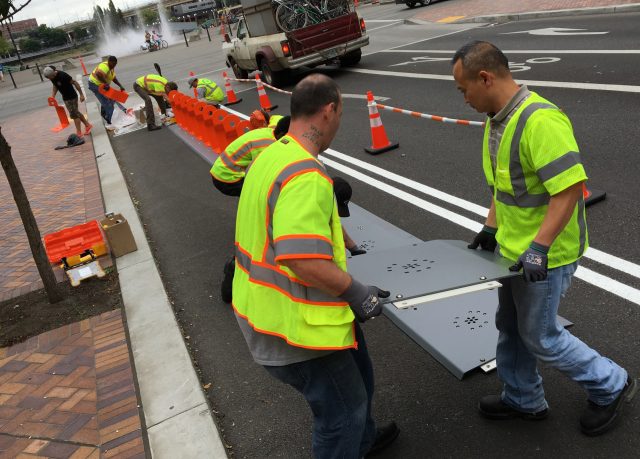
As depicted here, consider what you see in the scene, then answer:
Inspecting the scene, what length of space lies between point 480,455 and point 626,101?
7.05 m

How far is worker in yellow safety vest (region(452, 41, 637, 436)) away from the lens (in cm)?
233

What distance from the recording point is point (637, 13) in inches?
583

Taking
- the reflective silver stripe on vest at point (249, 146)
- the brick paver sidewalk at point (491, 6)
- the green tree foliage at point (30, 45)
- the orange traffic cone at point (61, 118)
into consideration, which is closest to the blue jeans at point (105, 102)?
the orange traffic cone at point (61, 118)

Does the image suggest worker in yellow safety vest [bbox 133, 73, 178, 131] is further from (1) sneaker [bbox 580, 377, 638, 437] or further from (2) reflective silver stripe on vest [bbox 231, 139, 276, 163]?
(1) sneaker [bbox 580, 377, 638, 437]

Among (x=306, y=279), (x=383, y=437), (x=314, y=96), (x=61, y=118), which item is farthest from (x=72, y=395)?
(x=61, y=118)

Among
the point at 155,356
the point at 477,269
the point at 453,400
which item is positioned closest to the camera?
the point at 477,269

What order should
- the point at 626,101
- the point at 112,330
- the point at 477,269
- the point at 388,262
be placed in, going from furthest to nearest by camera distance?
1. the point at 626,101
2. the point at 112,330
3. the point at 388,262
4. the point at 477,269

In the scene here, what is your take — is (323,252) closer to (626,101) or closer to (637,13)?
(626,101)

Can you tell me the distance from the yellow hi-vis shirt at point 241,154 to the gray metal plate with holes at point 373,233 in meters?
1.05

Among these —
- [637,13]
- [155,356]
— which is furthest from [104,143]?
[637,13]

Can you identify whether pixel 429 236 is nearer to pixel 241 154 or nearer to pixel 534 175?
pixel 241 154

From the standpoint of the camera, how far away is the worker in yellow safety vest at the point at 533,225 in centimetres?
233

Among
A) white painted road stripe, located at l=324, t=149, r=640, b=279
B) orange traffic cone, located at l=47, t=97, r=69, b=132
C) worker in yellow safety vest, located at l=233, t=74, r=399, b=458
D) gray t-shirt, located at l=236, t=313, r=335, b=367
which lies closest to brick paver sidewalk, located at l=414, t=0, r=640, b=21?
white painted road stripe, located at l=324, t=149, r=640, b=279

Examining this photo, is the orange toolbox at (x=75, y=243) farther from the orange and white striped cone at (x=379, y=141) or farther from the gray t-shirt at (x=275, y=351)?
the gray t-shirt at (x=275, y=351)
